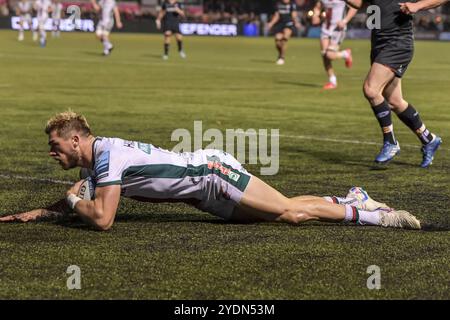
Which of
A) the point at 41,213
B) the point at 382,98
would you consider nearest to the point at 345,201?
the point at 41,213

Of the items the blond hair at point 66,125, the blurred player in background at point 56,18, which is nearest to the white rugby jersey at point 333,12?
the blond hair at point 66,125

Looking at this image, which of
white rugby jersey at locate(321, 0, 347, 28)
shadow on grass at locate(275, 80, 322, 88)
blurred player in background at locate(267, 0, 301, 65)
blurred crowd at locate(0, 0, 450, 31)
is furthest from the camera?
blurred crowd at locate(0, 0, 450, 31)

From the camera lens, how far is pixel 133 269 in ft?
20.0

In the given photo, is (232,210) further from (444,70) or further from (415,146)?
(444,70)

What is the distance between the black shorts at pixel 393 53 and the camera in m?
11.1

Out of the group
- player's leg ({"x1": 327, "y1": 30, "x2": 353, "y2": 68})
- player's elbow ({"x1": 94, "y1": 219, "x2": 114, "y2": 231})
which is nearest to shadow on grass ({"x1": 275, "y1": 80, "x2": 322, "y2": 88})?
player's leg ({"x1": 327, "y1": 30, "x2": 353, "y2": 68})

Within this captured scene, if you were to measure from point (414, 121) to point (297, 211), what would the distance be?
167 inches

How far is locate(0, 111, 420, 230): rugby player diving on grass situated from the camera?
704 centimetres

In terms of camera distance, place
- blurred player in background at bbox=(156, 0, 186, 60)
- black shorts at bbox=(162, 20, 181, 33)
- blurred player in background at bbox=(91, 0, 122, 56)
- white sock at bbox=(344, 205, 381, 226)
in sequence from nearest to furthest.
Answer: white sock at bbox=(344, 205, 381, 226) → blurred player in background at bbox=(156, 0, 186, 60) → black shorts at bbox=(162, 20, 181, 33) → blurred player in background at bbox=(91, 0, 122, 56)

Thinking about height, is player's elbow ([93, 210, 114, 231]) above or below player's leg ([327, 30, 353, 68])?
above

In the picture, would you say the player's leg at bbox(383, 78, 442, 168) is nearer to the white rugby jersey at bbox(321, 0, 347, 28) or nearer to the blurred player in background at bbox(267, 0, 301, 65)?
the white rugby jersey at bbox(321, 0, 347, 28)

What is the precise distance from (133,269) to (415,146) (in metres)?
7.68

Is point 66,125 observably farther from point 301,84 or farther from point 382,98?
point 301,84

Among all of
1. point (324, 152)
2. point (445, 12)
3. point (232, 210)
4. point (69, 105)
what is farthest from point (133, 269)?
point (445, 12)
